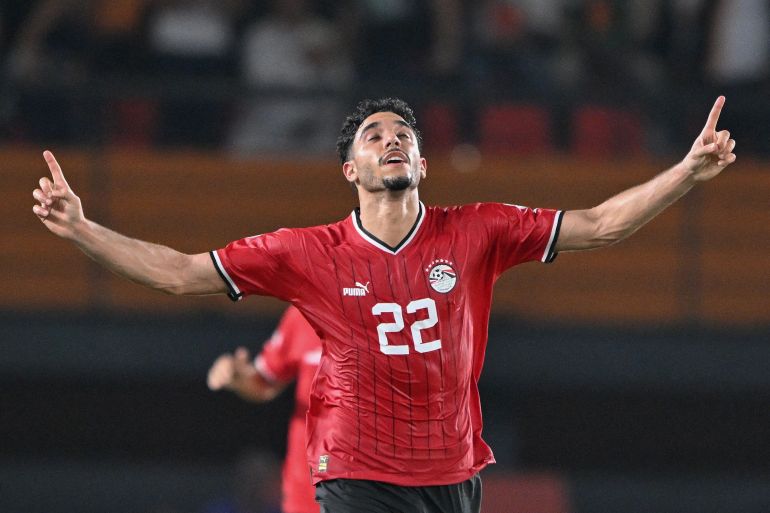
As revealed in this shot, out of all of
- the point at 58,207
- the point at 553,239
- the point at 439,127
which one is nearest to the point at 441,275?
the point at 553,239

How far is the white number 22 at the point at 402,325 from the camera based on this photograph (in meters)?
4.83

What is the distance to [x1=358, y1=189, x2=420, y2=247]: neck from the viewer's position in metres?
5.02

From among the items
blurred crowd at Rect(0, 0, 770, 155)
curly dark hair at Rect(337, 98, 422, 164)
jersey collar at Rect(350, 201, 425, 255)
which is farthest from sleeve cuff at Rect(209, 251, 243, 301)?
blurred crowd at Rect(0, 0, 770, 155)

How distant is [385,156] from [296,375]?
223 cm

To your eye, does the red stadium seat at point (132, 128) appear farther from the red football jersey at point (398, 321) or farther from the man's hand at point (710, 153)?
the man's hand at point (710, 153)

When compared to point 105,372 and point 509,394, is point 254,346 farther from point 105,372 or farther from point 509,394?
point 509,394

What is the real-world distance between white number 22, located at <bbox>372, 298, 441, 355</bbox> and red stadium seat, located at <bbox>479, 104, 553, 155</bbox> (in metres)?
4.67

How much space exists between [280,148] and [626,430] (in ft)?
11.6

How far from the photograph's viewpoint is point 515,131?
9438 mm

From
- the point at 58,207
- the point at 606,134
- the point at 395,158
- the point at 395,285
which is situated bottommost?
the point at 395,285

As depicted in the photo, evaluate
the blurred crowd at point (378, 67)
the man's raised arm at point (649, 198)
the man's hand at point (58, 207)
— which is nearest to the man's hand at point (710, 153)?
the man's raised arm at point (649, 198)

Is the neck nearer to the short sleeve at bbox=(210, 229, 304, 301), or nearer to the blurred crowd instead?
the short sleeve at bbox=(210, 229, 304, 301)

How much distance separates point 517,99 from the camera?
349 inches

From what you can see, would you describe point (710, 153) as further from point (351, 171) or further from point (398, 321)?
point (351, 171)
